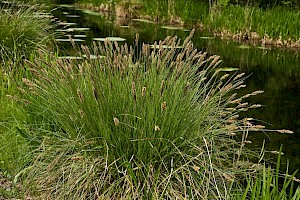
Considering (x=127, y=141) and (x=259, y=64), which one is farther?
(x=259, y=64)

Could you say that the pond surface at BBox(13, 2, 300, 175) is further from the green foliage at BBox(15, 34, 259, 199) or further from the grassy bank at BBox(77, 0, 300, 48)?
the green foliage at BBox(15, 34, 259, 199)

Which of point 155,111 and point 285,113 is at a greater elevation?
point 155,111

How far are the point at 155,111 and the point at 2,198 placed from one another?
111 centimetres

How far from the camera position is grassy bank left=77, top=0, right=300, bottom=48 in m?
11.0

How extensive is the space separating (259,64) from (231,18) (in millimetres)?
2860

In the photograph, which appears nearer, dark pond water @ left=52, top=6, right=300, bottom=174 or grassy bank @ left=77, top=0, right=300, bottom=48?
dark pond water @ left=52, top=6, right=300, bottom=174

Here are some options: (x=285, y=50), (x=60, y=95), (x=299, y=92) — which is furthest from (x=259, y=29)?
(x=60, y=95)

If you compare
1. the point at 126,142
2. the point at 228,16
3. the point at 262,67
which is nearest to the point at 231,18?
the point at 228,16

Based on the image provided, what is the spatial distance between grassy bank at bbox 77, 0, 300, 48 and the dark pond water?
0.45 meters

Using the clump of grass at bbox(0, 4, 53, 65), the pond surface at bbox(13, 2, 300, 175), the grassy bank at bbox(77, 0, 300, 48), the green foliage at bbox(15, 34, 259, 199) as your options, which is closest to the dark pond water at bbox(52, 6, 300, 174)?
the pond surface at bbox(13, 2, 300, 175)

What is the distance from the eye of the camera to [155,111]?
3.04 metres

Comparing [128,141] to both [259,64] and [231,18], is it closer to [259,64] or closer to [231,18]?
[259,64]

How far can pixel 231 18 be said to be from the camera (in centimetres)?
1189

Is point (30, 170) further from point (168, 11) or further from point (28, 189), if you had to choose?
point (168, 11)
